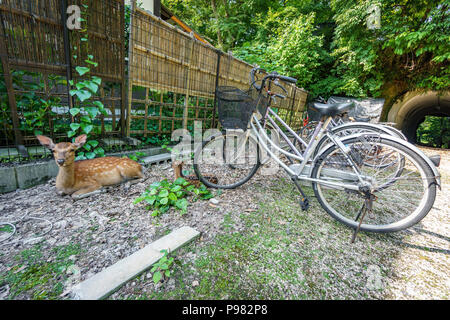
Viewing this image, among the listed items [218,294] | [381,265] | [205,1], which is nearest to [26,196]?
[218,294]

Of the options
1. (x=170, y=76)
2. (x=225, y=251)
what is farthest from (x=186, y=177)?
(x=170, y=76)

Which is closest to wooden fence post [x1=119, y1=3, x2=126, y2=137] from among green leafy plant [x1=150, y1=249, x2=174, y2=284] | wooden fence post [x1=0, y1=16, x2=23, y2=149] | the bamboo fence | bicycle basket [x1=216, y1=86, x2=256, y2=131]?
the bamboo fence

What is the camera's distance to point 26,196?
73.8 inches

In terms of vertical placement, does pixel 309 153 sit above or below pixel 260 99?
below

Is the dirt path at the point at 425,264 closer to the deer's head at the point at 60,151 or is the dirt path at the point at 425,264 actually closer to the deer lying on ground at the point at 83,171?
the deer lying on ground at the point at 83,171

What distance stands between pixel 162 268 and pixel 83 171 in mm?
1499

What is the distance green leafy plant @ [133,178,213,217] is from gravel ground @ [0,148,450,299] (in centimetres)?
8

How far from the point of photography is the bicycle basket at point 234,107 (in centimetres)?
201

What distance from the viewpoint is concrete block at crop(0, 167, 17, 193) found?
186cm

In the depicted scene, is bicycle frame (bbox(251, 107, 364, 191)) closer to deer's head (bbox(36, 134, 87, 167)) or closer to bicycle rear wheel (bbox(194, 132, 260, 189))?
bicycle rear wheel (bbox(194, 132, 260, 189))

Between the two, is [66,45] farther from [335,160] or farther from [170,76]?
[335,160]

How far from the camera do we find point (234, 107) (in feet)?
6.79
